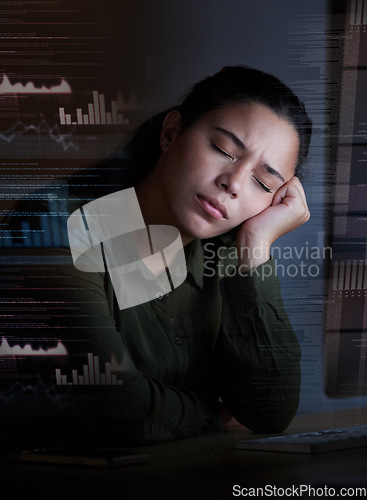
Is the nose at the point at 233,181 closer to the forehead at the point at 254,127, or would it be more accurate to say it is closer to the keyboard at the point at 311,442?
the forehead at the point at 254,127

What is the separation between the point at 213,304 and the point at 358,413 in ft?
0.91

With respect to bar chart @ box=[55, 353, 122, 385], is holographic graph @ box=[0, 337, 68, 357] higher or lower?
higher

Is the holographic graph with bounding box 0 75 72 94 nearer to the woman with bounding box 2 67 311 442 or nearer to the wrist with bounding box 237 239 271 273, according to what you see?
the woman with bounding box 2 67 311 442

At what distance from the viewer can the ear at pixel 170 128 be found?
611 millimetres

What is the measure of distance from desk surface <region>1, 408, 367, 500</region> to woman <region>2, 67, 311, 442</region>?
3 centimetres

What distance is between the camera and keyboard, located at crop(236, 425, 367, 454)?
67 cm

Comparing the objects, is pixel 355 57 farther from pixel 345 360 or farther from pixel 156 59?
pixel 345 360

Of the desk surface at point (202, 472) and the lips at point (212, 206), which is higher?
the lips at point (212, 206)

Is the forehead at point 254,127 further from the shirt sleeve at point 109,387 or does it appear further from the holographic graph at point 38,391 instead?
the holographic graph at point 38,391

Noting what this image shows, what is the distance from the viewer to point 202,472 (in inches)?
26.1

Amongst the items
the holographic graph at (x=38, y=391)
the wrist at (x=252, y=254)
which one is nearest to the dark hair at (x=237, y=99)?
the wrist at (x=252, y=254)

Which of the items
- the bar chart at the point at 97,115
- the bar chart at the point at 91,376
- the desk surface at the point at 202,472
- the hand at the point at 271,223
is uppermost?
the bar chart at the point at 97,115

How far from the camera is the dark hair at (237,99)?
1.97 feet

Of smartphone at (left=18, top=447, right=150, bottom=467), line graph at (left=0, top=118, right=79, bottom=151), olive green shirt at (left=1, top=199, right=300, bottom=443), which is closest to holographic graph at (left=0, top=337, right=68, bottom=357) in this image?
olive green shirt at (left=1, top=199, right=300, bottom=443)
